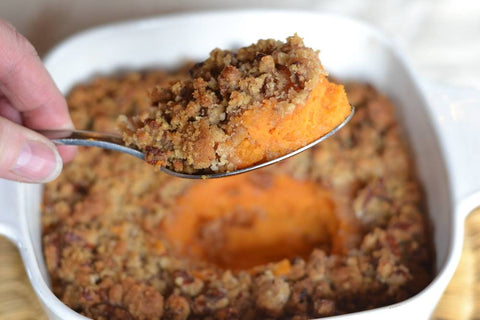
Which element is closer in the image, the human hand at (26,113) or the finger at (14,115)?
the human hand at (26,113)

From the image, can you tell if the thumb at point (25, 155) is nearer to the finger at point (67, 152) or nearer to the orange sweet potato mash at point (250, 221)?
the finger at point (67, 152)

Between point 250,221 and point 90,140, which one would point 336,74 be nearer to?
point 250,221

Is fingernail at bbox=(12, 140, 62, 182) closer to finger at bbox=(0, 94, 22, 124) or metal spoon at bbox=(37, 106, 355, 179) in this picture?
metal spoon at bbox=(37, 106, 355, 179)

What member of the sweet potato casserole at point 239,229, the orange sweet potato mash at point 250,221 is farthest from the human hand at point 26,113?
the orange sweet potato mash at point 250,221

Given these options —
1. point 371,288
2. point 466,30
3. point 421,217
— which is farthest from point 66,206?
point 466,30

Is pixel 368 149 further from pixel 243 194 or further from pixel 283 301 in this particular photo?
pixel 283 301
